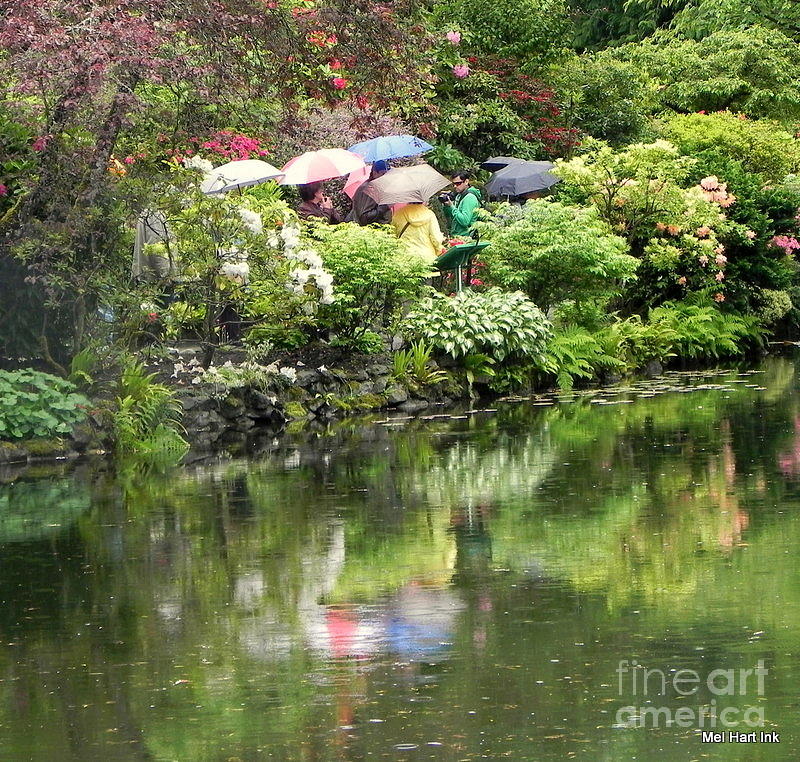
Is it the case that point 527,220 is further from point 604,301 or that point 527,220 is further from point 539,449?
point 539,449

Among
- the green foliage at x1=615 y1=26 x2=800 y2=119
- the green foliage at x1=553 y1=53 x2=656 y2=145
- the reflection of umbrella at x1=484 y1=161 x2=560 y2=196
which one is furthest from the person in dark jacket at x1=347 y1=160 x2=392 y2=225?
the green foliage at x1=615 y1=26 x2=800 y2=119

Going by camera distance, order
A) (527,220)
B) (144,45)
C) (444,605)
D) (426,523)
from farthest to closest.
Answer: (527,220) → (144,45) → (426,523) → (444,605)

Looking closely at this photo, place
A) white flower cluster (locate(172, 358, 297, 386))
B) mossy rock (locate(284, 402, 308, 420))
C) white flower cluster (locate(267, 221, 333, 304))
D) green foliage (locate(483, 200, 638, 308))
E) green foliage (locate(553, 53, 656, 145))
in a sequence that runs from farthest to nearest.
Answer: green foliage (locate(553, 53, 656, 145)), green foliage (locate(483, 200, 638, 308)), mossy rock (locate(284, 402, 308, 420)), white flower cluster (locate(172, 358, 297, 386)), white flower cluster (locate(267, 221, 333, 304))

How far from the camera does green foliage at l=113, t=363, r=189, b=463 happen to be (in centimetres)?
1492

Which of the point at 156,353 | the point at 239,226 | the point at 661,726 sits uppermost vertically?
the point at 239,226

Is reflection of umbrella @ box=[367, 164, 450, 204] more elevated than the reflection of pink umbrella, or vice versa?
the reflection of pink umbrella

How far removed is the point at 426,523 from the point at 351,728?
14.5 feet

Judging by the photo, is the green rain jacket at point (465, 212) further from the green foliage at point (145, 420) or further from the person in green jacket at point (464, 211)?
the green foliage at point (145, 420)

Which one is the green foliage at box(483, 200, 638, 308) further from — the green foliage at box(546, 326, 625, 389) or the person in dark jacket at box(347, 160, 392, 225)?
the person in dark jacket at box(347, 160, 392, 225)

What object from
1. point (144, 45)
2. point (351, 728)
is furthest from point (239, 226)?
point (351, 728)

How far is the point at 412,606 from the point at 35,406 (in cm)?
792

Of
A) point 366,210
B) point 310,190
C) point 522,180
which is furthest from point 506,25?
point 310,190

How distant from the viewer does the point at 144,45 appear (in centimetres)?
1310

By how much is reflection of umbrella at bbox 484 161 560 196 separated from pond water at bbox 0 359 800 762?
11733mm
